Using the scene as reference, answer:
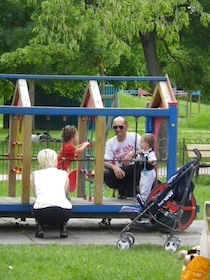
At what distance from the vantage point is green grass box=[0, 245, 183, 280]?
27.6 ft

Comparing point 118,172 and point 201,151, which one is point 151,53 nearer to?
point 201,151

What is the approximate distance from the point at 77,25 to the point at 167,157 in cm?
385

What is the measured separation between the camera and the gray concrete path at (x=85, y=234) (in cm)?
1103

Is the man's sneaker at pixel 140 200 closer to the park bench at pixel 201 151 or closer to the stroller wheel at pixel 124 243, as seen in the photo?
the stroller wheel at pixel 124 243

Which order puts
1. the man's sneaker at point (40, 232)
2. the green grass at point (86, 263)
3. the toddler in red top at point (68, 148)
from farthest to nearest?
the toddler in red top at point (68, 148) → the man's sneaker at point (40, 232) → the green grass at point (86, 263)

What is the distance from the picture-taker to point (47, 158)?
37.3 ft

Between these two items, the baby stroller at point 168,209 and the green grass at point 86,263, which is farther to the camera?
the baby stroller at point 168,209

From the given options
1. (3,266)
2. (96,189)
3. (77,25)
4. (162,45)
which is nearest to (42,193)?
(96,189)

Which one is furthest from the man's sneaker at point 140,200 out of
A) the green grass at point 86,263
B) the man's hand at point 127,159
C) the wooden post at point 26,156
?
the wooden post at point 26,156

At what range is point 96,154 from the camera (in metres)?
11.7

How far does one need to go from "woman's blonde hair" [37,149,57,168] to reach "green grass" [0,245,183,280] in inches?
56.2

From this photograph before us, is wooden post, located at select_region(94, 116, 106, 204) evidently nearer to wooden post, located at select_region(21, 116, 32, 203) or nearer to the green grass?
wooden post, located at select_region(21, 116, 32, 203)

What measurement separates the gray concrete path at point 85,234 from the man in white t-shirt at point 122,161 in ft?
1.84

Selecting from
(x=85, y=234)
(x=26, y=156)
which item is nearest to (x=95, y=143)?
(x=26, y=156)
